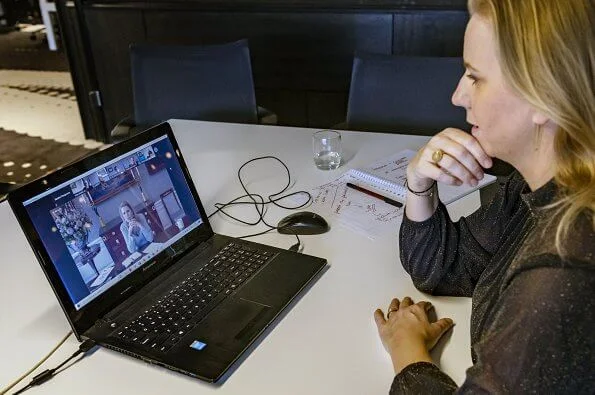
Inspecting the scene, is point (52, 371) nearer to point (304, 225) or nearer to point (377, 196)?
point (304, 225)

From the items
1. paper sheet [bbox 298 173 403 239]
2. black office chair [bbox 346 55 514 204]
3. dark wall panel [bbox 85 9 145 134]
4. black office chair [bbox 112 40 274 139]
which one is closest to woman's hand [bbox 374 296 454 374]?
paper sheet [bbox 298 173 403 239]

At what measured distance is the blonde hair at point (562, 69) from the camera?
0.76m

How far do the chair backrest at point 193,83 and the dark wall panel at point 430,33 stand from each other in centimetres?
91

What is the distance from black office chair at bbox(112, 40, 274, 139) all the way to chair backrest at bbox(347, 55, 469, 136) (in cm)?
45

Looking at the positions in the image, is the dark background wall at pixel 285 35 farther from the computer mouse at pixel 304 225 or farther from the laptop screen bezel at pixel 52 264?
the laptop screen bezel at pixel 52 264

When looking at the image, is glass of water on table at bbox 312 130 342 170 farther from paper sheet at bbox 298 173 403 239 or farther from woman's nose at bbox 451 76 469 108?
woman's nose at bbox 451 76 469 108

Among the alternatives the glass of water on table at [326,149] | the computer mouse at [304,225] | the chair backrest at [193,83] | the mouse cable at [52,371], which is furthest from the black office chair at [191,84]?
the mouse cable at [52,371]

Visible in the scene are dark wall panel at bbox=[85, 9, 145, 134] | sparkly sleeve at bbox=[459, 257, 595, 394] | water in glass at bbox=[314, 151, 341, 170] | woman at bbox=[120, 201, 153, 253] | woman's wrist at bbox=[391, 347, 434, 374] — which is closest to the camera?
sparkly sleeve at bbox=[459, 257, 595, 394]

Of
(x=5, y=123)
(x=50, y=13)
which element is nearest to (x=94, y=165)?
(x=5, y=123)

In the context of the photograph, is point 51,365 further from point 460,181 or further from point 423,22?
point 423,22

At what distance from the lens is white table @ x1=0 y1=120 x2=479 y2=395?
98 cm

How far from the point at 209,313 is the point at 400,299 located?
0.37 meters

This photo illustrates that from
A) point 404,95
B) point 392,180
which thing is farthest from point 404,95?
point 392,180

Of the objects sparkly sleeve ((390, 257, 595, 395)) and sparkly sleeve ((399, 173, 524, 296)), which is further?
sparkly sleeve ((399, 173, 524, 296))
